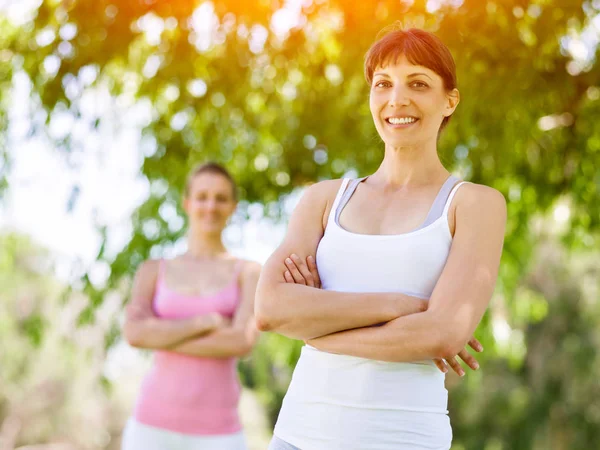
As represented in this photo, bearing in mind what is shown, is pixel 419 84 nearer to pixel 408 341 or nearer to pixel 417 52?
pixel 417 52

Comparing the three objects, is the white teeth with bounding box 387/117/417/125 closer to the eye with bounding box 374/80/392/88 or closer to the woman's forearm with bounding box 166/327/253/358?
the eye with bounding box 374/80/392/88

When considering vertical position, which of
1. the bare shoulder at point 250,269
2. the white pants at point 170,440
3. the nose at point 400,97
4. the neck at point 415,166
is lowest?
the white pants at point 170,440

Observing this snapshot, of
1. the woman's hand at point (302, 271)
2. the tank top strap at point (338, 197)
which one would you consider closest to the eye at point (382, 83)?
the tank top strap at point (338, 197)

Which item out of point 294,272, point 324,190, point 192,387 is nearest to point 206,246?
point 192,387

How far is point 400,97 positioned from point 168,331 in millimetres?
1666

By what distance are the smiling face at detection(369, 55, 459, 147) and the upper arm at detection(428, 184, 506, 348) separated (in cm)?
18

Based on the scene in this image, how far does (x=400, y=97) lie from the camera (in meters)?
1.93

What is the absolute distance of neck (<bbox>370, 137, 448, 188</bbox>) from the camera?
2.01m

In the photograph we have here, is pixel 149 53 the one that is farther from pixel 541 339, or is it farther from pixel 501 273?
pixel 541 339

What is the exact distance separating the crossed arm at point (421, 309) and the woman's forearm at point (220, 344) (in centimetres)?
127

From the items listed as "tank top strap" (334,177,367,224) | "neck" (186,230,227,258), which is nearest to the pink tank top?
"neck" (186,230,227,258)

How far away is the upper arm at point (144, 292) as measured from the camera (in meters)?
3.43

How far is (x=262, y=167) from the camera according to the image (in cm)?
511

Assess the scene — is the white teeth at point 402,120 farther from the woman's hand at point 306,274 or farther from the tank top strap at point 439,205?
the woman's hand at point 306,274
